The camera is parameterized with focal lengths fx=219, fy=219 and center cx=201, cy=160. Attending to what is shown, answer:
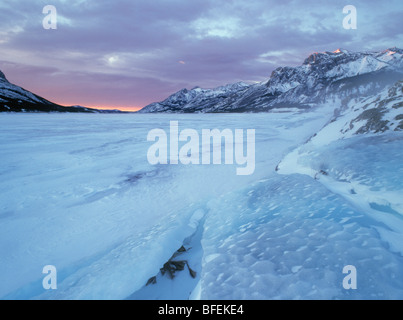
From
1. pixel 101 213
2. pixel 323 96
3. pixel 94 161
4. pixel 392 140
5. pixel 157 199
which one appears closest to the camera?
pixel 101 213

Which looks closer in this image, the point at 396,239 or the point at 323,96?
the point at 396,239

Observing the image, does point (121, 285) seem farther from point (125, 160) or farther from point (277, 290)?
point (125, 160)

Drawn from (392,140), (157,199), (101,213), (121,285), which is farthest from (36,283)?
(392,140)

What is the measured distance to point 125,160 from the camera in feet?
34.8

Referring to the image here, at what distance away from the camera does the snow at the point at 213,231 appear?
10.0ft

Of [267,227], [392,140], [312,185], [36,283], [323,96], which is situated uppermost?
[323,96]

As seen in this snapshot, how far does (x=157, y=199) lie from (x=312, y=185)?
440 cm

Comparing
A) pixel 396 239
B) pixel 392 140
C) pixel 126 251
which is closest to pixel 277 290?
pixel 396 239

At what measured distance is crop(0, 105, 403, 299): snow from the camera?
10.0ft

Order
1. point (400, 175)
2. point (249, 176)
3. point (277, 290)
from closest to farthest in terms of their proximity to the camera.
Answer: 1. point (277, 290)
2. point (400, 175)
3. point (249, 176)

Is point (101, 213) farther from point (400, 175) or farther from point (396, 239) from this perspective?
point (400, 175)

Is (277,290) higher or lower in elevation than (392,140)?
lower

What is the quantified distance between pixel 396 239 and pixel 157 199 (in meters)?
5.44

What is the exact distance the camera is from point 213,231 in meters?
4.80
